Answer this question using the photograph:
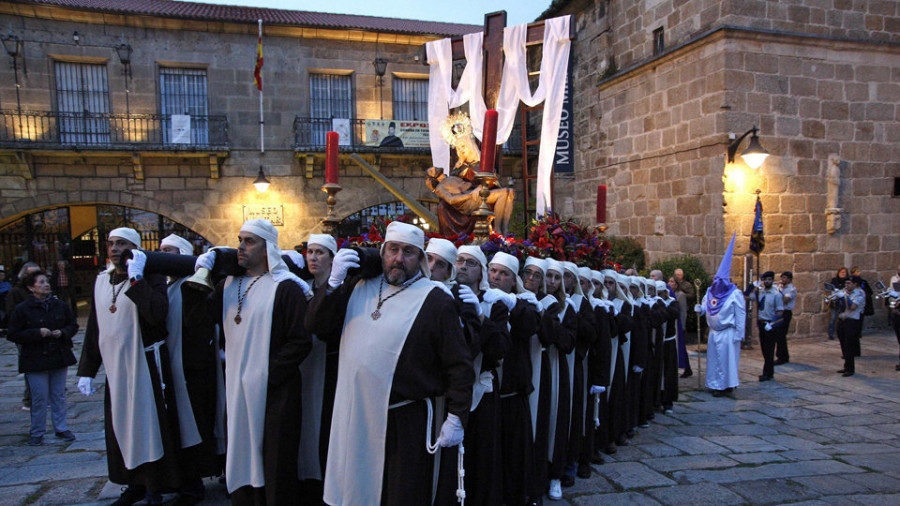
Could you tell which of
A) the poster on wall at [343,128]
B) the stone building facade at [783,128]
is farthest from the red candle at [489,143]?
the poster on wall at [343,128]

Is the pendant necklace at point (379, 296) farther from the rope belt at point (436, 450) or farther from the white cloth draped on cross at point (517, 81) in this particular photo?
the white cloth draped on cross at point (517, 81)

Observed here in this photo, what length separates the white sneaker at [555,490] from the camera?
14.2 ft

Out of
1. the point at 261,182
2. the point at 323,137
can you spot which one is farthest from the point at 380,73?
the point at 261,182

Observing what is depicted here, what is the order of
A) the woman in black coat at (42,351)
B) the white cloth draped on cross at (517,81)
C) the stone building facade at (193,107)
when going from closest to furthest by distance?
the woman in black coat at (42,351)
the white cloth draped on cross at (517,81)
the stone building facade at (193,107)

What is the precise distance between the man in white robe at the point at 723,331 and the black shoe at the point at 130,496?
6553 mm

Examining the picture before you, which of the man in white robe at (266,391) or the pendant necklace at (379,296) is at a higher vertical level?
the pendant necklace at (379,296)

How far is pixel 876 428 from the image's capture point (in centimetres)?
620

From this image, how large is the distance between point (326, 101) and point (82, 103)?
20.6ft

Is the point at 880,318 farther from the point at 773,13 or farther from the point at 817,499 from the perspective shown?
the point at 817,499

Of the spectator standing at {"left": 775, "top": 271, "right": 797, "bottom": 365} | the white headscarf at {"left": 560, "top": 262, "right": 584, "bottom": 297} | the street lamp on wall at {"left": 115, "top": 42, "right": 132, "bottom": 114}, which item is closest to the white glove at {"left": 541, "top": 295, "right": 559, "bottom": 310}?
the white headscarf at {"left": 560, "top": 262, "right": 584, "bottom": 297}

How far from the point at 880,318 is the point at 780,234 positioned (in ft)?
11.2

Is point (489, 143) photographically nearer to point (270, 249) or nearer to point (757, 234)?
point (270, 249)

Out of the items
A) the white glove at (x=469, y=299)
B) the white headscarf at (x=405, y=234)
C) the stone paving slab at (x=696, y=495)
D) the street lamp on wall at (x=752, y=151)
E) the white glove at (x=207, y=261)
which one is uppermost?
the street lamp on wall at (x=752, y=151)

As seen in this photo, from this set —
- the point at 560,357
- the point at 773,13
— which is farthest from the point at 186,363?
the point at 773,13
